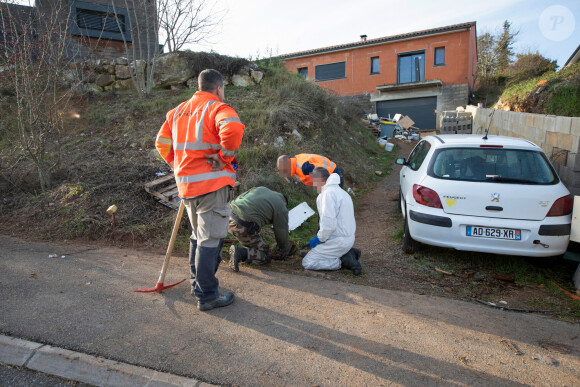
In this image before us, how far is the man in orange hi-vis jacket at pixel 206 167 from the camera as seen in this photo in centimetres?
302

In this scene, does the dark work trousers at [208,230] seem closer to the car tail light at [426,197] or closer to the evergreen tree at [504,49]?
the car tail light at [426,197]

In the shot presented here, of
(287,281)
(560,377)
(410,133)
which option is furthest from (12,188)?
(410,133)

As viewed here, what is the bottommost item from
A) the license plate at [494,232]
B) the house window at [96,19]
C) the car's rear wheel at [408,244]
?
the car's rear wheel at [408,244]

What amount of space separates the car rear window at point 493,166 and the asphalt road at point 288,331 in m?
1.61

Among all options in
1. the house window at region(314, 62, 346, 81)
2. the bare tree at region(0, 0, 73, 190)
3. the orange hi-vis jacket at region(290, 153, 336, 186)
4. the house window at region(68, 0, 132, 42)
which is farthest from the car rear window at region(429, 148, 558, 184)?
the house window at region(314, 62, 346, 81)

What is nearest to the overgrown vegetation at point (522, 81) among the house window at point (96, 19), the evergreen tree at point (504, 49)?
the evergreen tree at point (504, 49)

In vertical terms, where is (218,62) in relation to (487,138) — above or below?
above

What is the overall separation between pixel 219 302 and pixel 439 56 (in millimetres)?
28080

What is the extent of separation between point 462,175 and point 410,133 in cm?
1787

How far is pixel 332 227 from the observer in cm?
404

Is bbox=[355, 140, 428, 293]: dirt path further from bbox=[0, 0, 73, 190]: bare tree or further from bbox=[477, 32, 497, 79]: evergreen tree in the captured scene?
bbox=[477, 32, 497, 79]: evergreen tree

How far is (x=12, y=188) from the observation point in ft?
21.3

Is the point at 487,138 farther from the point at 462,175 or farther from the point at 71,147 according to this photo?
the point at 71,147

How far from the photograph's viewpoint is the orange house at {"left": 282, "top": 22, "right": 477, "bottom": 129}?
25.4 metres
